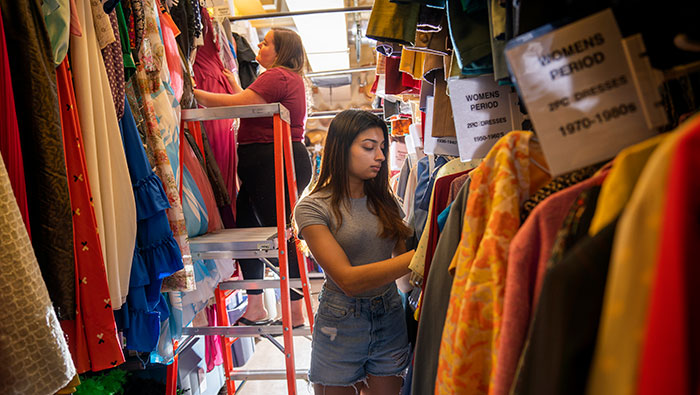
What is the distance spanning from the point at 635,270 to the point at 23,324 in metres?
0.75

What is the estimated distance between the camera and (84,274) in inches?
34.9

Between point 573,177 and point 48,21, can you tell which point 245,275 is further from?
point 573,177

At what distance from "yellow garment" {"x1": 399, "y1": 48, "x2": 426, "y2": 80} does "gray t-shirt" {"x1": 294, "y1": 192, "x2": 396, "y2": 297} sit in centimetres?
45

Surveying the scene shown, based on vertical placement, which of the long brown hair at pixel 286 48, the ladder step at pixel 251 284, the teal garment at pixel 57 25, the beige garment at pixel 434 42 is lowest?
the ladder step at pixel 251 284

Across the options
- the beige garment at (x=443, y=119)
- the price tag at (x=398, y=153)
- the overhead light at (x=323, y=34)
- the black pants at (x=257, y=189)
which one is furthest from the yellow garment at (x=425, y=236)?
the overhead light at (x=323, y=34)

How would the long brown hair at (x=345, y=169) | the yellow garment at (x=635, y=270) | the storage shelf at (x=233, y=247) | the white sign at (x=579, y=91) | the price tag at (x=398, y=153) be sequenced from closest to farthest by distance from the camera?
1. the yellow garment at (x=635, y=270)
2. the white sign at (x=579, y=91)
3. the long brown hair at (x=345, y=169)
4. the storage shelf at (x=233, y=247)
5. the price tag at (x=398, y=153)

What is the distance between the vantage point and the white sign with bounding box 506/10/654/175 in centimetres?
43

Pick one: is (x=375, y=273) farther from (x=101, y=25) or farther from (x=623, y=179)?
(x=101, y=25)

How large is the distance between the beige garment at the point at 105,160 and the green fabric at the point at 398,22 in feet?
2.21

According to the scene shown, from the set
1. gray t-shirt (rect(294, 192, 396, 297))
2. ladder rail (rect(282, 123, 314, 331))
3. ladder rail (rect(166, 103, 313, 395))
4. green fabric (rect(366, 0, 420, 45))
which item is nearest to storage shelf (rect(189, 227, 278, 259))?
ladder rail (rect(166, 103, 313, 395))

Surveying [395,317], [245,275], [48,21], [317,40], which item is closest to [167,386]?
[245,275]

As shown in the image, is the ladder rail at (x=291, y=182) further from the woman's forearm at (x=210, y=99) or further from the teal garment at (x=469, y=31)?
the teal garment at (x=469, y=31)

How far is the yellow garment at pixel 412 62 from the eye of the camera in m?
1.27

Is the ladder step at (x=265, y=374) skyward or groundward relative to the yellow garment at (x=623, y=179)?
groundward
